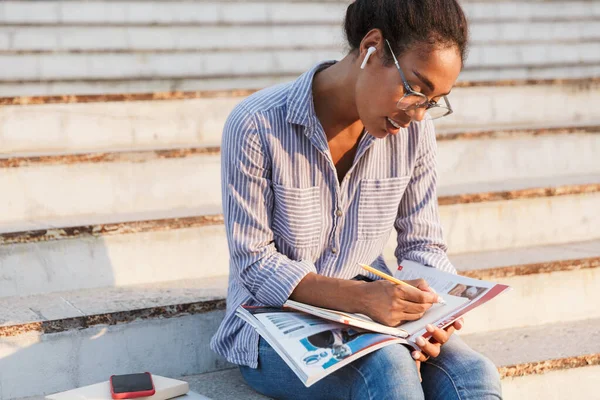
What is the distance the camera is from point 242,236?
6.74 feet

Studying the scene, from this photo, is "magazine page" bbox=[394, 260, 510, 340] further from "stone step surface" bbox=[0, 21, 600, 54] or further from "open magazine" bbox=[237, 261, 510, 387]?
"stone step surface" bbox=[0, 21, 600, 54]

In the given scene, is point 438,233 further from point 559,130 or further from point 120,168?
point 559,130

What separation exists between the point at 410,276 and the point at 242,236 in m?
0.46

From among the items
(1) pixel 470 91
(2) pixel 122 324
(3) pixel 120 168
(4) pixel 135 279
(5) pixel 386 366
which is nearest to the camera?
(5) pixel 386 366

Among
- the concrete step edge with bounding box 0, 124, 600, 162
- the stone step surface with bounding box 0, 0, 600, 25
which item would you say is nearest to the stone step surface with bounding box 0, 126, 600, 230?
the concrete step edge with bounding box 0, 124, 600, 162

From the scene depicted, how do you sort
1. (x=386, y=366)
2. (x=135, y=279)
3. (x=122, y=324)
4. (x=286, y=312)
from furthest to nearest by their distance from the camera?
(x=135, y=279) < (x=122, y=324) < (x=286, y=312) < (x=386, y=366)

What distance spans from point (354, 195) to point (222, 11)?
323cm

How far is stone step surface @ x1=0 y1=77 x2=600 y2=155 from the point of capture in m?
3.35

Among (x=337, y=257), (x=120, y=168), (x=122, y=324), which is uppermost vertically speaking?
(x=120, y=168)

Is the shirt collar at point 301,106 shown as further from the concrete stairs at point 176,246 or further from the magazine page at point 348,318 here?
the concrete stairs at point 176,246

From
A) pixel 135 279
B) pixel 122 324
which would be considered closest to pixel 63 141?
pixel 135 279

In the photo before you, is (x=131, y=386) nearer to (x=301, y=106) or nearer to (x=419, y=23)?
(x=301, y=106)

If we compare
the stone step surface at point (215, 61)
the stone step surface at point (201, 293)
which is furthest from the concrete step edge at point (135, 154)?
the stone step surface at point (215, 61)

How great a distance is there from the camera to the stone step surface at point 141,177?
2932 mm
